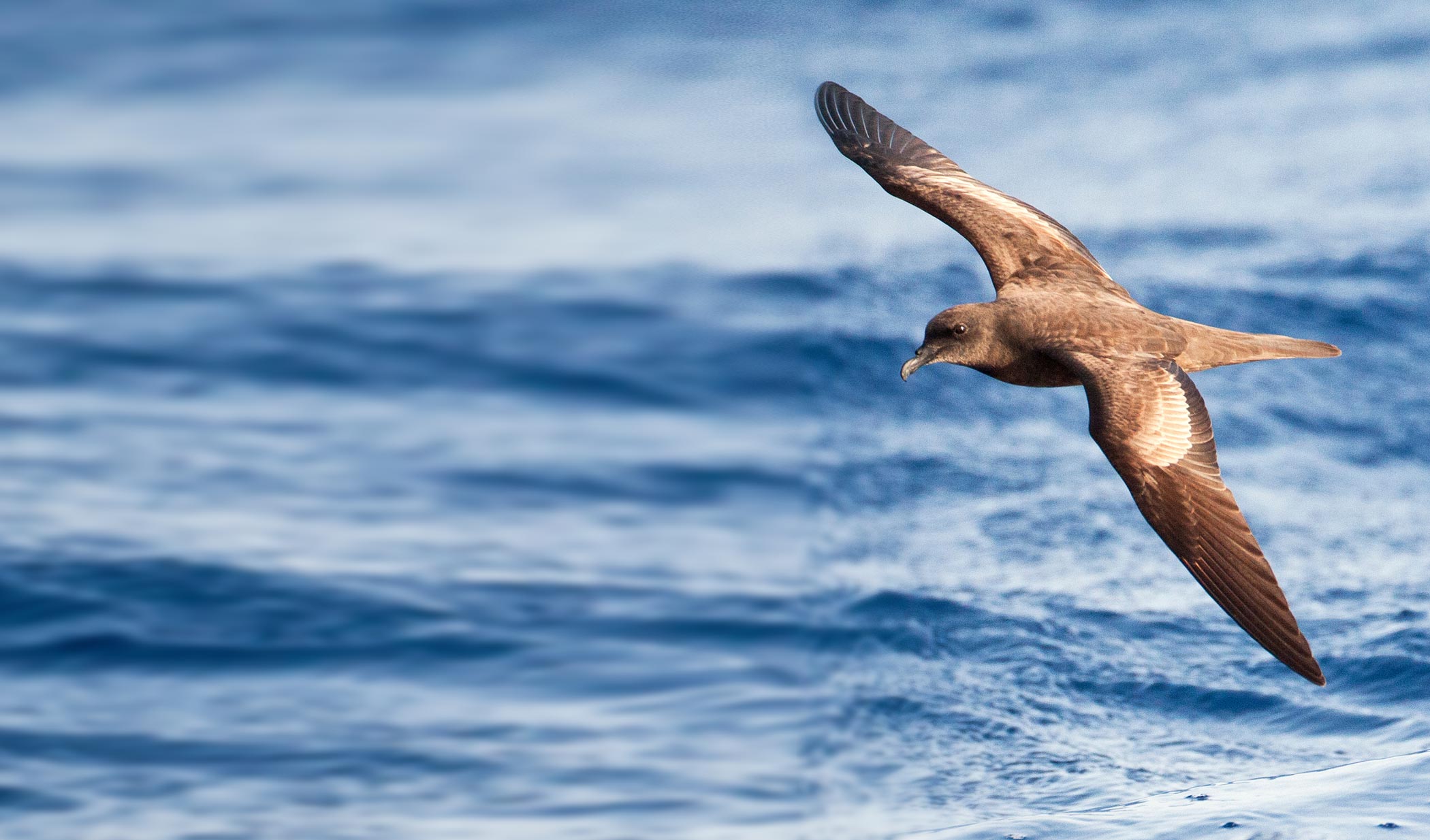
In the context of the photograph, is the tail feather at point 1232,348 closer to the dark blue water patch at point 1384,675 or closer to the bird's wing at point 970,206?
the bird's wing at point 970,206

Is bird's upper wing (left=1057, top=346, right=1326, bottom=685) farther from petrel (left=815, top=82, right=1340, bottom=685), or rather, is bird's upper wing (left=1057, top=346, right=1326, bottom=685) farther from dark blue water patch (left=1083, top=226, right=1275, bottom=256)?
dark blue water patch (left=1083, top=226, right=1275, bottom=256)

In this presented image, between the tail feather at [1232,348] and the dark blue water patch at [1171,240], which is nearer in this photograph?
the tail feather at [1232,348]

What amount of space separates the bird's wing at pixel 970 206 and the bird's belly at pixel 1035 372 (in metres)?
0.42

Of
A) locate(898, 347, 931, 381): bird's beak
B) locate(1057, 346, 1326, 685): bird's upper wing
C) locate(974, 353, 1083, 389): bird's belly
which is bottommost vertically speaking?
locate(1057, 346, 1326, 685): bird's upper wing

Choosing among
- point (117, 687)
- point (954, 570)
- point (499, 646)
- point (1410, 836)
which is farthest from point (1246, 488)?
point (117, 687)

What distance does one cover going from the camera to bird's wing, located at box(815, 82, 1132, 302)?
639 cm

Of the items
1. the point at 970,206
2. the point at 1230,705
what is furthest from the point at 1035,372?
the point at 1230,705

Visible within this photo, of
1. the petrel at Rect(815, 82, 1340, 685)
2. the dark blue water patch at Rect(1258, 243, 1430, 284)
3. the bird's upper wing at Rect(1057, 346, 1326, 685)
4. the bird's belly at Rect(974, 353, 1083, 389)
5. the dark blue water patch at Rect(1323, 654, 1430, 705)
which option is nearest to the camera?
the bird's upper wing at Rect(1057, 346, 1326, 685)

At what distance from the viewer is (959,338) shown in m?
5.80

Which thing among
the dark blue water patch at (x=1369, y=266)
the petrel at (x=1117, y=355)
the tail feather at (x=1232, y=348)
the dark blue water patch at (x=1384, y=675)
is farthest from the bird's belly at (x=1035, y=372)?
the dark blue water patch at (x=1369, y=266)

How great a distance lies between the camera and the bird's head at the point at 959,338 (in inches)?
227

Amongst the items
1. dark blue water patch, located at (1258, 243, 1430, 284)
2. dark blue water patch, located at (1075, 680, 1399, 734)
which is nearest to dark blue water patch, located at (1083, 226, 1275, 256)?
dark blue water patch, located at (1258, 243, 1430, 284)

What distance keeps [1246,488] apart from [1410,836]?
3.52 m

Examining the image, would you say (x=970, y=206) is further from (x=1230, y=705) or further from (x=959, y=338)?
(x=1230, y=705)
